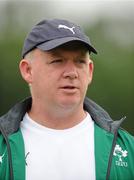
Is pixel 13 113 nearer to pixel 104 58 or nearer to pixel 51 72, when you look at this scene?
pixel 51 72

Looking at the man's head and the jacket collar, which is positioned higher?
the man's head

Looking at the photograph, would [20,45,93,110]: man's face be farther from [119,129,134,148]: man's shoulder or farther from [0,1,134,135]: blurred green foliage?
[0,1,134,135]: blurred green foliage

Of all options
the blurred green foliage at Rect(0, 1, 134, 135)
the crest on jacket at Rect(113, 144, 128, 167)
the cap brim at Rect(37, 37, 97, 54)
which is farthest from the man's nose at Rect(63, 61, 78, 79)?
the blurred green foliage at Rect(0, 1, 134, 135)

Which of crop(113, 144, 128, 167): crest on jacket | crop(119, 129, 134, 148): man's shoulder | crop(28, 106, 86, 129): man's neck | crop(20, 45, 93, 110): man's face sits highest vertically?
crop(20, 45, 93, 110): man's face

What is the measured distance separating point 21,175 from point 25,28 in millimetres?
21648

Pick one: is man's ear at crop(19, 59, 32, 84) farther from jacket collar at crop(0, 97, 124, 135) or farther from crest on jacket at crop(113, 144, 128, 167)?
crest on jacket at crop(113, 144, 128, 167)

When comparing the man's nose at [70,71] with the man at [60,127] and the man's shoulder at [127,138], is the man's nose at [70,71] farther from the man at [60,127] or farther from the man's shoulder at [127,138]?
the man's shoulder at [127,138]

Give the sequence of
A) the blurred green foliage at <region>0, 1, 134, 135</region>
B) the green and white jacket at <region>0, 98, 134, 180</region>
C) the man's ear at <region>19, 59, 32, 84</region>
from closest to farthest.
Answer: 1. the green and white jacket at <region>0, 98, 134, 180</region>
2. the man's ear at <region>19, 59, 32, 84</region>
3. the blurred green foliage at <region>0, 1, 134, 135</region>

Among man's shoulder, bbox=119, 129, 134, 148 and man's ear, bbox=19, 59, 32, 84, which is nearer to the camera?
man's shoulder, bbox=119, 129, 134, 148

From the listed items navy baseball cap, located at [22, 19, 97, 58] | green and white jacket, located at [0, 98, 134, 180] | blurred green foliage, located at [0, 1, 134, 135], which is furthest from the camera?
blurred green foliage, located at [0, 1, 134, 135]

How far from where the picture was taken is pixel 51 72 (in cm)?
341

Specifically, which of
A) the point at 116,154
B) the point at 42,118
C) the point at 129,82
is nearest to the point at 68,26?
the point at 42,118

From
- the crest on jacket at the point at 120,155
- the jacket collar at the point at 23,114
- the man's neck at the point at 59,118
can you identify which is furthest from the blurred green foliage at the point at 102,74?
the crest on jacket at the point at 120,155

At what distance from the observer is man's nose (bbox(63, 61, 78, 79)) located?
335 cm
